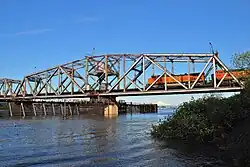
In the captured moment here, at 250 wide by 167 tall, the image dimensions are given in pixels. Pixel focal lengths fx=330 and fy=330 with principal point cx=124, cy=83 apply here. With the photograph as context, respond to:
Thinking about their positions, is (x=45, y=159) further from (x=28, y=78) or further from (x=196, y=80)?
(x=28, y=78)

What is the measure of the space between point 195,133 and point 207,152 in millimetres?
5570

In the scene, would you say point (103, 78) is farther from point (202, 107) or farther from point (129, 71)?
point (202, 107)

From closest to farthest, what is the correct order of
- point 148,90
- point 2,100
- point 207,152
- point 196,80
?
1. point 207,152
2. point 196,80
3. point 148,90
4. point 2,100

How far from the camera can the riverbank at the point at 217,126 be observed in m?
21.1

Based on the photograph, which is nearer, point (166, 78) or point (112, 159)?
point (112, 159)

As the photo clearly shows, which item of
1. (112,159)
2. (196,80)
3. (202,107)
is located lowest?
(112,159)

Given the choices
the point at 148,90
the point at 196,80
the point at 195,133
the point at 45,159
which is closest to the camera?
the point at 45,159

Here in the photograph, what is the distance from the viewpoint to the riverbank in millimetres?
21062

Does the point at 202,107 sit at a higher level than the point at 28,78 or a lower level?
lower

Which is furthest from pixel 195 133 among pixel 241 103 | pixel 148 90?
pixel 148 90

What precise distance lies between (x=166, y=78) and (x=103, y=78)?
2994 centimetres

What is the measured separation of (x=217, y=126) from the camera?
27.6 meters

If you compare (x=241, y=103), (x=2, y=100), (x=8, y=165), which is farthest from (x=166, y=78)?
(x=8, y=165)

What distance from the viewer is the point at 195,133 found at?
30.4 metres
